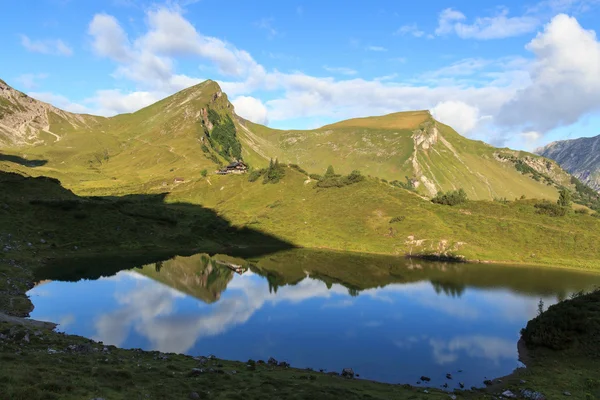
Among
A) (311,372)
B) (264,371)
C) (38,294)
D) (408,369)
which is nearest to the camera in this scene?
(264,371)

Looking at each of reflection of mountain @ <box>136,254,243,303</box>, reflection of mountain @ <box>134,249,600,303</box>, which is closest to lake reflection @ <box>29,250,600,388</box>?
reflection of mountain @ <box>136,254,243,303</box>

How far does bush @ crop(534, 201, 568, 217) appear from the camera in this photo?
15250 centimetres

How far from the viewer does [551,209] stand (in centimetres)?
15475

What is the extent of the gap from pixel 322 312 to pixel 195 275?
37.8 m

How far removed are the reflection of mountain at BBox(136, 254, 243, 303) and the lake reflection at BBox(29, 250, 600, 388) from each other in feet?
0.87

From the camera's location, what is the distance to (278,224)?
15650 centimetres

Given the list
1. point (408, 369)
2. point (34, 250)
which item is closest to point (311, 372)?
point (408, 369)

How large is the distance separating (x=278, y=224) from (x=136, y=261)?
68360 millimetres

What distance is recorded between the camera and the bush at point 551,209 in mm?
152500

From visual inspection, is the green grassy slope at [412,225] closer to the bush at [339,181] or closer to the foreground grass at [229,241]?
the foreground grass at [229,241]

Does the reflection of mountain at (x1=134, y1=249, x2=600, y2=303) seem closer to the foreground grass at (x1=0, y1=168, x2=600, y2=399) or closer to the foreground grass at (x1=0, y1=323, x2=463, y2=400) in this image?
the foreground grass at (x1=0, y1=168, x2=600, y2=399)

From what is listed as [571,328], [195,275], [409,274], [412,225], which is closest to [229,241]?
[195,275]

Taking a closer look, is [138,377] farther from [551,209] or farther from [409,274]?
[551,209]

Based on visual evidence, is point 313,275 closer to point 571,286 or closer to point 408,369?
point 408,369
